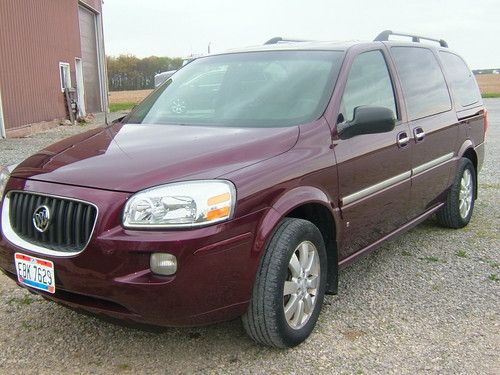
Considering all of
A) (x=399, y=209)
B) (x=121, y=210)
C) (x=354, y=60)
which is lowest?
(x=399, y=209)

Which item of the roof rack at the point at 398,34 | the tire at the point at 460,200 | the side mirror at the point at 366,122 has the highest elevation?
the roof rack at the point at 398,34

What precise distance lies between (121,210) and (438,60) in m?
3.72

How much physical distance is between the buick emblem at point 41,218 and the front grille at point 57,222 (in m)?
0.02

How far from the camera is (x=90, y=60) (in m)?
24.5

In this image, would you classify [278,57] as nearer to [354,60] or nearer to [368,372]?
[354,60]

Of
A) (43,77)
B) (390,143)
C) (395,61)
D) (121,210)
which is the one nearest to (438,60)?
(395,61)

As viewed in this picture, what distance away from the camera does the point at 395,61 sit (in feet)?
14.1

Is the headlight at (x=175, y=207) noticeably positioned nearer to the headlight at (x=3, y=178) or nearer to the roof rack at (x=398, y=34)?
the headlight at (x=3, y=178)

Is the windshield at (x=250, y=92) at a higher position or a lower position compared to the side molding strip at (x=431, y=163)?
higher

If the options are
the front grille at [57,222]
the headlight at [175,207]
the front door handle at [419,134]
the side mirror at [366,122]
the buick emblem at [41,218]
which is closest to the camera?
the headlight at [175,207]

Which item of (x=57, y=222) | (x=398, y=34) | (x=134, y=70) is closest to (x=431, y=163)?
(x=398, y=34)

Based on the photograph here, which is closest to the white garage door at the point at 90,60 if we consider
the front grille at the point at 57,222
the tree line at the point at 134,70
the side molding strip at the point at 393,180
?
the side molding strip at the point at 393,180

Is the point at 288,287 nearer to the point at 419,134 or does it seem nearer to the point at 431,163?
the point at 419,134

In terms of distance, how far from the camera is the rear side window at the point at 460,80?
5270 mm
